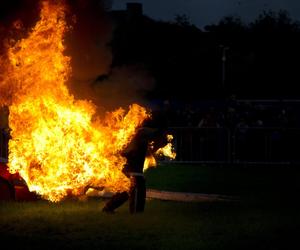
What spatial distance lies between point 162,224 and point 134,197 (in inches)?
40.3

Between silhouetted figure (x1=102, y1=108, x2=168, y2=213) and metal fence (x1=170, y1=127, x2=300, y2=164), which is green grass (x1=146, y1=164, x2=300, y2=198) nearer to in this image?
metal fence (x1=170, y1=127, x2=300, y2=164)

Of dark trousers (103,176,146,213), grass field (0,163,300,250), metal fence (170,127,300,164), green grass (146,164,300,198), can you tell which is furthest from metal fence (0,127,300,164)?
dark trousers (103,176,146,213)

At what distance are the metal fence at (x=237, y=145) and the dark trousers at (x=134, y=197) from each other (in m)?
9.52

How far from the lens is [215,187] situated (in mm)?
16688

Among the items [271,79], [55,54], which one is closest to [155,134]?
[55,54]

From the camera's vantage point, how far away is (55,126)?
11805 millimetres

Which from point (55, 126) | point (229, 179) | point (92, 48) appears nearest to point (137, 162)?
point (55, 126)

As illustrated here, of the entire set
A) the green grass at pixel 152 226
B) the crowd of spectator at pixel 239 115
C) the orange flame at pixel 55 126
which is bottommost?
the green grass at pixel 152 226

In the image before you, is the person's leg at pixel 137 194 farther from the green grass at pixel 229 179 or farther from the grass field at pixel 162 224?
the green grass at pixel 229 179

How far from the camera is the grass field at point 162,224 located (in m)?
9.74

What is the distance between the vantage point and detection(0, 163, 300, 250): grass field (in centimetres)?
974

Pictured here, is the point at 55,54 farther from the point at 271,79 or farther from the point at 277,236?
the point at 271,79

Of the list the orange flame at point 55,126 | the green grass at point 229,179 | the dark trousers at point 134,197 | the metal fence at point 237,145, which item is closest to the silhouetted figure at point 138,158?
the dark trousers at point 134,197

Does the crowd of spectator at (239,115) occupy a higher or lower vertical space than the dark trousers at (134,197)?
higher
